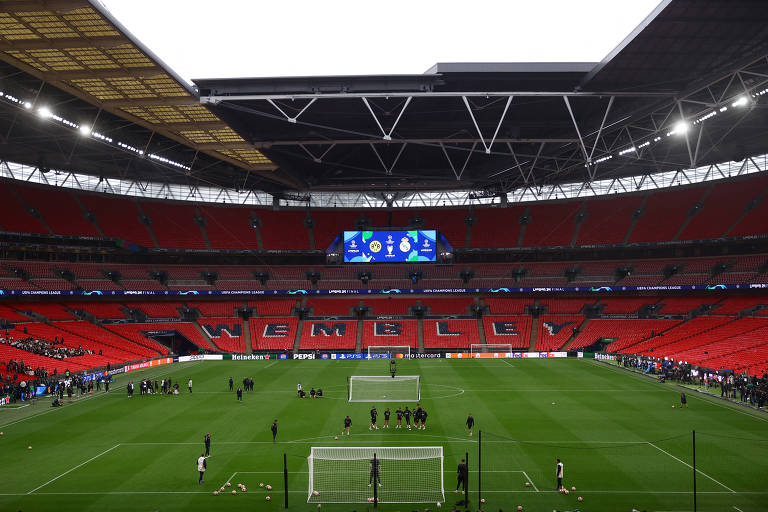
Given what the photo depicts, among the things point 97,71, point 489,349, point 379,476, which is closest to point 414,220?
point 489,349

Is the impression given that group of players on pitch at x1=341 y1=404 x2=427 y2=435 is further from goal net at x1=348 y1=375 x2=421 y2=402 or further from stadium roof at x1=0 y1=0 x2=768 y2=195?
stadium roof at x1=0 y1=0 x2=768 y2=195

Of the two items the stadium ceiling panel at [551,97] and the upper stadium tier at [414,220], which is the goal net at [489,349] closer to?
the upper stadium tier at [414,220]

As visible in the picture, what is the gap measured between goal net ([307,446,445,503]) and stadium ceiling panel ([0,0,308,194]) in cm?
2087

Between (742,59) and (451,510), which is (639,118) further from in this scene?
(451,510)

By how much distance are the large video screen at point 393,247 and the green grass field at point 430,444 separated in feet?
A: 81.0

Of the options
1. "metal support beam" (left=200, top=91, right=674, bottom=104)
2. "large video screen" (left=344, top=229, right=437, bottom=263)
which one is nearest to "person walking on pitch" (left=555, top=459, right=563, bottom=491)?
"metal support beam" (left=200, top=91, right=674, bottom=104)

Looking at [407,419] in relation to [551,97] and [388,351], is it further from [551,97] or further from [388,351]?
[388,351]

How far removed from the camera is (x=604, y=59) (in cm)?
2873

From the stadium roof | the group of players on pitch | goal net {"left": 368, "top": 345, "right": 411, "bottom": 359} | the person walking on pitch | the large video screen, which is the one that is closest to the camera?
the person walking on pitch

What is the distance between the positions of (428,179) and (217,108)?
26922mm

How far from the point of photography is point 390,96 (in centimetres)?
3136


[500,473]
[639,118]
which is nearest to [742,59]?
[639,118]

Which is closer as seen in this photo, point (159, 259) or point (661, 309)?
point (661, 309)

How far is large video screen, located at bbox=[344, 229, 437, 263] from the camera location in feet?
205
